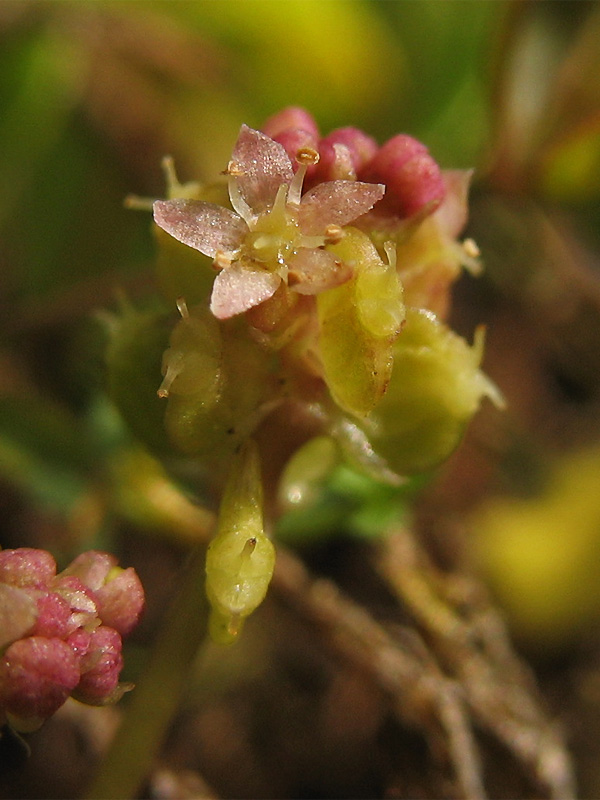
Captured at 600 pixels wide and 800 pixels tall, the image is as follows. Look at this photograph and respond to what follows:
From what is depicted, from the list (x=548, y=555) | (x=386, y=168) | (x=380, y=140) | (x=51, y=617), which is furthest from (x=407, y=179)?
(x=380, y=140)

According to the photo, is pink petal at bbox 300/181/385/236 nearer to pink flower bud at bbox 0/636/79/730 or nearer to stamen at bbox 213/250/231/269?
stamen at bbox 213/250/231/269

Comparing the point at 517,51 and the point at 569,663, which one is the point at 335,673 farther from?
the point at 517,51

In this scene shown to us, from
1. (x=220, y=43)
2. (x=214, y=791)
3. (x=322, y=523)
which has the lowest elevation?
(x=214, y=791)

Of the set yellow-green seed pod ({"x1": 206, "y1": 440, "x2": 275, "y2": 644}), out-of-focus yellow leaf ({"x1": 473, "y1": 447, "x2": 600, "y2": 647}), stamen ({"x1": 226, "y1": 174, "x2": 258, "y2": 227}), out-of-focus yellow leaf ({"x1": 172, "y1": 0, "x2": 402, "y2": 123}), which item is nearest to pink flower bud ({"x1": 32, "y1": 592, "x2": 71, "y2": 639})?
yellow-green seed pod ({"x1": 206, "y1": 440, "x2": 275, "y2": 644})

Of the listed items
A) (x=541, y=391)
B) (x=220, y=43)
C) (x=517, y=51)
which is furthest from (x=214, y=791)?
(x=220, y=43)

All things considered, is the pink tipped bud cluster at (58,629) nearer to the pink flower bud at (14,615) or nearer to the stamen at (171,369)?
the pink flower bud at (14,615)

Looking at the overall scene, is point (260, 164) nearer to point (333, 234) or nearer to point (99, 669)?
point (333, 234)
